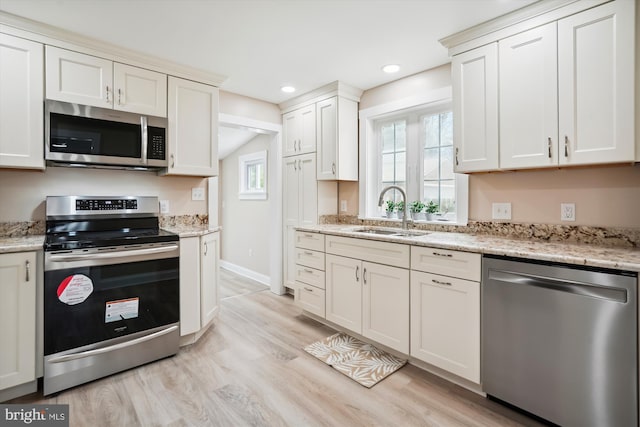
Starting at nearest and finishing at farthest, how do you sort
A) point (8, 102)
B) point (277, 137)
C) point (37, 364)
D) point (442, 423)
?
point (442, 423)
point (37, 364)
point (8, 102)
point (277, 137)

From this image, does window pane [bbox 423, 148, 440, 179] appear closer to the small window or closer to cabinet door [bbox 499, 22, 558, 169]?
cabinet door [bbox 499, 22, 558, 169]

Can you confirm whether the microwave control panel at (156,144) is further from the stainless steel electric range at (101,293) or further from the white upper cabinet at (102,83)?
the stainless steel electric range at (101,293)

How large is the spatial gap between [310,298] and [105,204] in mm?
1952

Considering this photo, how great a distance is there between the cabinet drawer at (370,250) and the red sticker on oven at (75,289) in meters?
1.79

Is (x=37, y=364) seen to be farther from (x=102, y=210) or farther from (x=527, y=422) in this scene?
(x=527, y=422)

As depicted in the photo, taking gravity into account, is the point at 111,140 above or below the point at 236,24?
below

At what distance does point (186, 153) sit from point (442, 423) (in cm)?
274

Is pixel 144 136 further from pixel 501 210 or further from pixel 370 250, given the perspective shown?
pixel 501 210

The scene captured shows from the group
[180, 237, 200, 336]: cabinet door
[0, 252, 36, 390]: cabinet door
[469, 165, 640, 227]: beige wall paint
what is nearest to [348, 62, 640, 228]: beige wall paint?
[469, 165, 640, 227]: beige wall paint

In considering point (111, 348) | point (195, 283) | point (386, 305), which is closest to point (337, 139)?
point (386, 305)

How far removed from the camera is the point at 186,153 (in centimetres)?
282

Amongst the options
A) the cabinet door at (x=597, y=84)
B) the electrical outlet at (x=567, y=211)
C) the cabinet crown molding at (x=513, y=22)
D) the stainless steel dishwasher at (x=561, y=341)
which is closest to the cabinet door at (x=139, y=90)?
the cabinet crown molding at (x=513, y=22)

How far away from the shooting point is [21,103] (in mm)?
2104

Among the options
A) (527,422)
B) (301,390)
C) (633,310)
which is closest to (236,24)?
(301,390)
